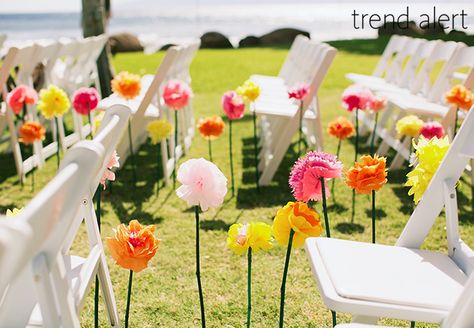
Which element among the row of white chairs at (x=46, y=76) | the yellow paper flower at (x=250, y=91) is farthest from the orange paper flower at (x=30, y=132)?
the yellow paper flower at (x=250, y=91)

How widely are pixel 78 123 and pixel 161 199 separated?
1.83 m

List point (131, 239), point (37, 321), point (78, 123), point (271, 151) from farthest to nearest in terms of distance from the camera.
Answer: point (78, 123), point (271, 151), point (131, 239), point (37, 321)

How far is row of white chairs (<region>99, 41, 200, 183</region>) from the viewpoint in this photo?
170 inches

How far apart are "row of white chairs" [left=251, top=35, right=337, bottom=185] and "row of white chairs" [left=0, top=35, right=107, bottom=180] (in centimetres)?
174

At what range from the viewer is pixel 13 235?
0.90m

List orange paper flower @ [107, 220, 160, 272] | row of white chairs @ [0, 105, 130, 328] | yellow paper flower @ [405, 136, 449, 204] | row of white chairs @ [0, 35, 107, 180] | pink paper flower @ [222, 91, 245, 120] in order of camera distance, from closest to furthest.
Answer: row of white chairs @ [0, 105, 130, 328] → orange paper flower @ [107, 220, 160, 272] → yellow paper flower @ [405, 136, 449, 204] → pink paper flower @ [222, 91, 245, 120] → row of white chairs @ [0, 35, 107, 180]

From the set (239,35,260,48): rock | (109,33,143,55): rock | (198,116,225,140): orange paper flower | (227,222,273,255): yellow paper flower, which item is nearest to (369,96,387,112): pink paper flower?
(198,116,225,140): orange paper flower

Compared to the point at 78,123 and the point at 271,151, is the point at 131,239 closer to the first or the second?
the point at 271,151

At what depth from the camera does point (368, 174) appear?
2.14 metres

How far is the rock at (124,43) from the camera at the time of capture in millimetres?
17969

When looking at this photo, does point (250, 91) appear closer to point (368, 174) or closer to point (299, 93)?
point (299, 93)

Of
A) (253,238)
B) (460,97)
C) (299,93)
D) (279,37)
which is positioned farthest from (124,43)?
(253,238)

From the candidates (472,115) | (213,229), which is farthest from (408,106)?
(472,115)

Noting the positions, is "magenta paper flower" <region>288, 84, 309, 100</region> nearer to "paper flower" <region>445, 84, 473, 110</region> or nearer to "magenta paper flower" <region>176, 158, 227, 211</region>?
"paper flower" <region>445, 84, 473, 110</region>
